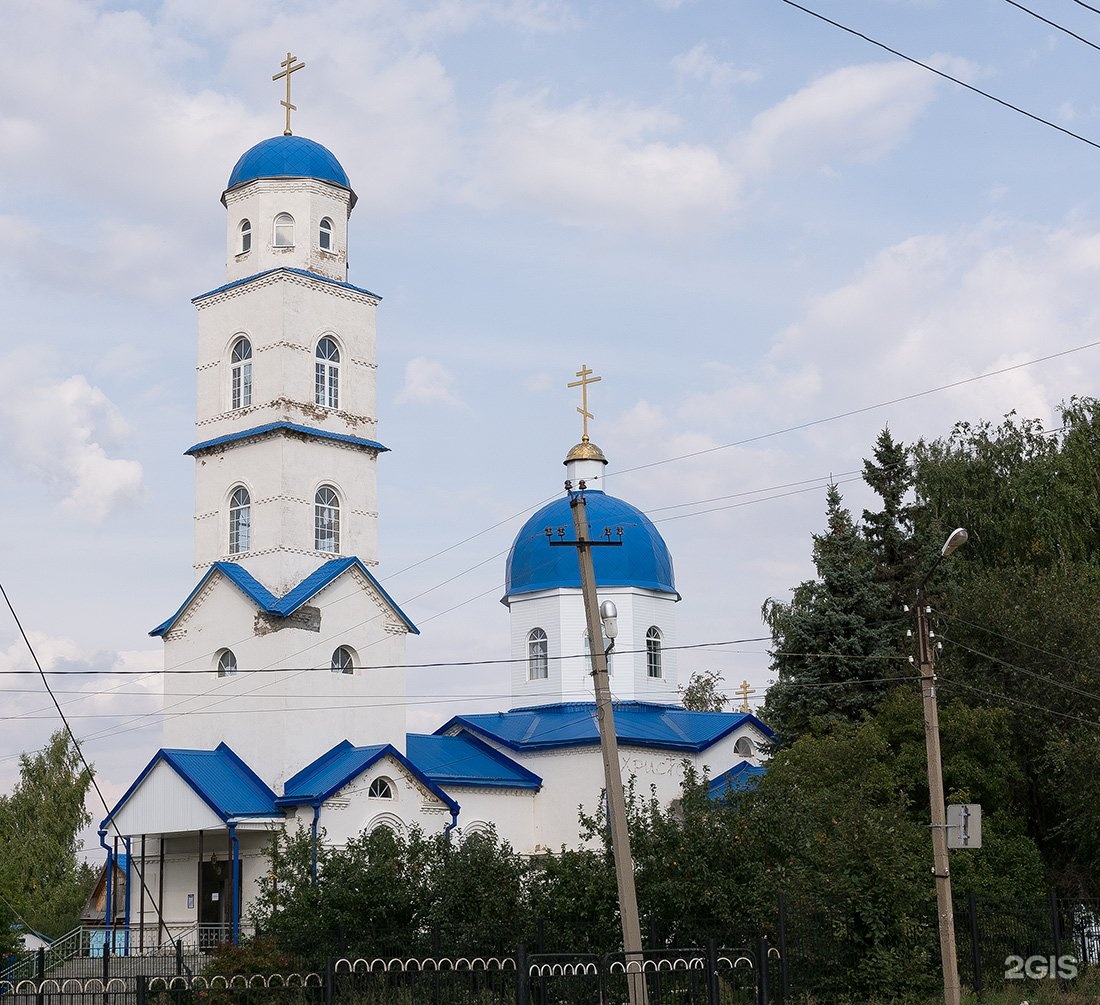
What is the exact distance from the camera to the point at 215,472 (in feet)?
122

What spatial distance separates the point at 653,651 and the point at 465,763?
21.3ft

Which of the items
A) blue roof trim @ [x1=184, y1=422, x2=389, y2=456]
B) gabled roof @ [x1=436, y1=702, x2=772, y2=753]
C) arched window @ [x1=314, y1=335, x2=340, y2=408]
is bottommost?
gabled roof @ [x1=436, y1=702, x2=772, y2=753]

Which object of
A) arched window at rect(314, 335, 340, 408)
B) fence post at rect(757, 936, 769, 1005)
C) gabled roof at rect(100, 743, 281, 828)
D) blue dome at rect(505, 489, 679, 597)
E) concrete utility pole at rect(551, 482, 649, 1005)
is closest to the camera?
concrete utility pole at rect(551, 482, 649, 1005)

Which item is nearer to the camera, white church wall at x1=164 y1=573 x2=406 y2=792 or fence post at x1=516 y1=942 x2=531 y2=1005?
fence post at x1=516 y1=942 x2=531 y2=1005

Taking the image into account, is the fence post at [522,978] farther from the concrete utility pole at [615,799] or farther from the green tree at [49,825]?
the green tree at [49,825]

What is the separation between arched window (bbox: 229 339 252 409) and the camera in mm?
37250

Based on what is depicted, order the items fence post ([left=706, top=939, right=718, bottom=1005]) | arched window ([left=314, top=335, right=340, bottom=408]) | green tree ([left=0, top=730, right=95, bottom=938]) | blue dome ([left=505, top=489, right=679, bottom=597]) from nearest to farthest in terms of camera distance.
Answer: fence post ([left=706, top=939, right=718, bottom=1005]) < arched window ([left=314, top=335, right=340, bottom=408]) < blue dome ([left=505, top=489, right=679, bottom=597]) < green tree ([left=0, top=730, right=95, bottom=938])

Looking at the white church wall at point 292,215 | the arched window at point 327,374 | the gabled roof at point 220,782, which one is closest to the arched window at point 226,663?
the gabled roof at point 220,782

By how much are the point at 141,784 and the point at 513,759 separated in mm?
10158

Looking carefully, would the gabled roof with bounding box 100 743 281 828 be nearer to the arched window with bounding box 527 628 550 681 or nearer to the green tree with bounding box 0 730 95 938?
the arched window with bounding box 527 628 550 681

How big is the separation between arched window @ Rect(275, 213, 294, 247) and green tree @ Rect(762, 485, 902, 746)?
49.1 feet

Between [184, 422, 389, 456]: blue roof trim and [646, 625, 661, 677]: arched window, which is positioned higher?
[184, 422, 389, 456]: blue roof trim

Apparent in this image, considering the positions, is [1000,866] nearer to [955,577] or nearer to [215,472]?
[955,577]

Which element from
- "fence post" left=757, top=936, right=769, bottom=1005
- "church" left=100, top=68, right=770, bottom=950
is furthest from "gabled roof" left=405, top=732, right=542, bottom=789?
"fence post" left=757, top=936, right=769, bottom=1005
